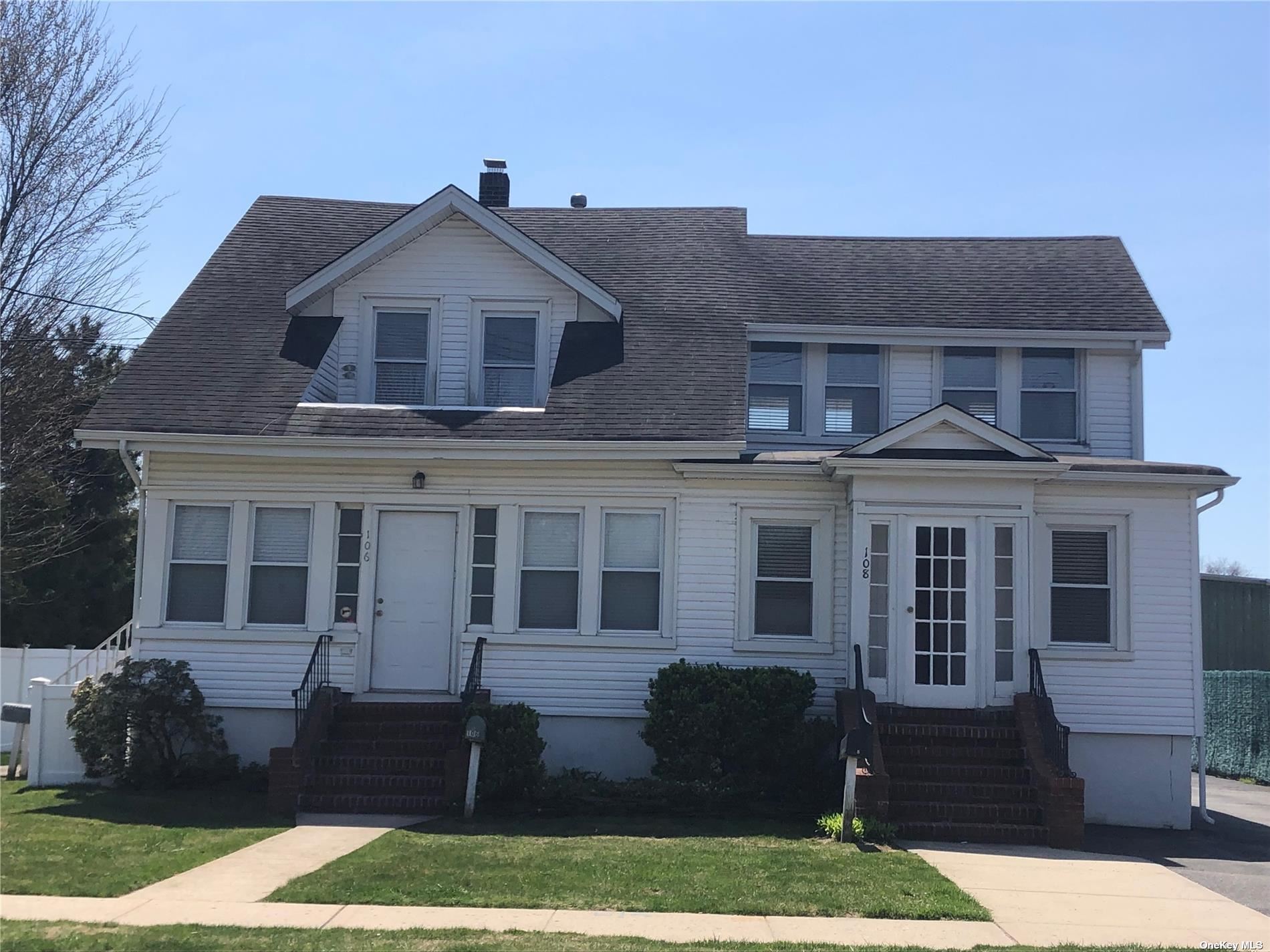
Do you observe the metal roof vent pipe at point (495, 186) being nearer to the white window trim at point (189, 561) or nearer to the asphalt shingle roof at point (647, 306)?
the asphalt shingle roof at point (647, 306)

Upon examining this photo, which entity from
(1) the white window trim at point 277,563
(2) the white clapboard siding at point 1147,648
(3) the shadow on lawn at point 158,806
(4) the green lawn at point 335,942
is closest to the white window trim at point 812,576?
(2) the white clapboard siding at point 1147,648

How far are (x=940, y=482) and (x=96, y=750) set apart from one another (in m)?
9.92

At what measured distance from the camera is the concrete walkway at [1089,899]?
27.4 ft

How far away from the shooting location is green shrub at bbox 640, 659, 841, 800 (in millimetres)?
13016

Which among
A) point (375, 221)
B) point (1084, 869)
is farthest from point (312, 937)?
point (375, 221)

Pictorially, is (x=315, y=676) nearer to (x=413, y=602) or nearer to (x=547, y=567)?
(x=413, y=602)

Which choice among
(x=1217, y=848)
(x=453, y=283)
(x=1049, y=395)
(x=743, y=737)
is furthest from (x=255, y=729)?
(x=1049, y=395)

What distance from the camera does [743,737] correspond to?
12953mm

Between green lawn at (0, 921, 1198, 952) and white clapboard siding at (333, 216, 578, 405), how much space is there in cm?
879

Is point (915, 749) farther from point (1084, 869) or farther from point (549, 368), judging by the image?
→ point (549, 368)

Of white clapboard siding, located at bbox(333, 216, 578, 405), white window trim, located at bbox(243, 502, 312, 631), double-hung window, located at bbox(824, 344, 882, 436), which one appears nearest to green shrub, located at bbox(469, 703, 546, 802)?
white window trim, located at bbox(243, 502, 312, 631)

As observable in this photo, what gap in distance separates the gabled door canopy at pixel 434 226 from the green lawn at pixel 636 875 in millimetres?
7069

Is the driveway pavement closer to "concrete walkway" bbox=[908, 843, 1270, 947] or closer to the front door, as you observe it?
"concrete walkway" bbox=[908, 843, 1270, 947]

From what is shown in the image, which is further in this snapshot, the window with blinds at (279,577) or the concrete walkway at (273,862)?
the window with blinds at (279,577)
